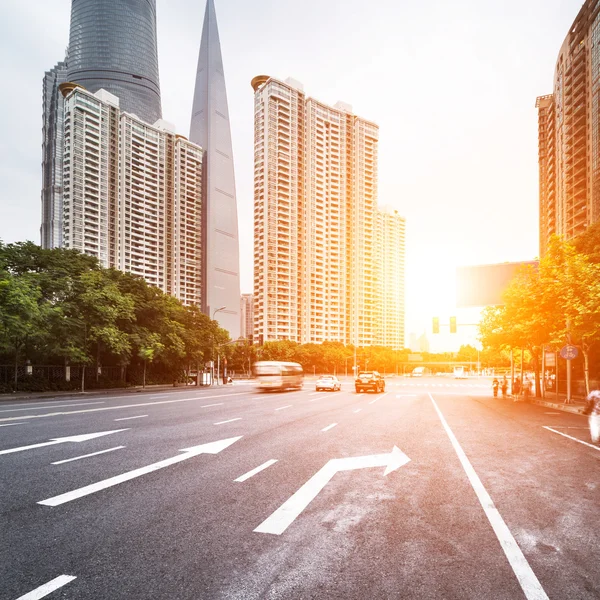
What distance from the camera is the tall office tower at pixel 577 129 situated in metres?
79.0

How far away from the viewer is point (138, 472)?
7.61 metres

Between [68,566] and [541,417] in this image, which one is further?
[541,417]

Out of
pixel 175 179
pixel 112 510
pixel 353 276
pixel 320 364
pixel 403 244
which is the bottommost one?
pixel 320 364

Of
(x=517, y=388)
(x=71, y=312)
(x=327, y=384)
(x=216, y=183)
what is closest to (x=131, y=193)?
(x=216, y=183)

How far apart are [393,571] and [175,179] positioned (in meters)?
170

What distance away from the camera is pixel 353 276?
16012 centimetres

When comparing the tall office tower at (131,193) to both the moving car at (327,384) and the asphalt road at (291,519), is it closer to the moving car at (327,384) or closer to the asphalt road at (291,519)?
the moving car at (327,384)

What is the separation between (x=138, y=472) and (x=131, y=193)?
487 ft

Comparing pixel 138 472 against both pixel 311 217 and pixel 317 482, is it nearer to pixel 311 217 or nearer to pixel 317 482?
pixel 317 482

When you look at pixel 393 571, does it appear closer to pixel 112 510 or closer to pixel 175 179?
pixel 112 510

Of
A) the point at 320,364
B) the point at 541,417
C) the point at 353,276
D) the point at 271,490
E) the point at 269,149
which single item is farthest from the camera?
the point at 353,276

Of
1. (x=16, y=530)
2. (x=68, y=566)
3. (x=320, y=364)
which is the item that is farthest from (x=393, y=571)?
(x=320, y=364)

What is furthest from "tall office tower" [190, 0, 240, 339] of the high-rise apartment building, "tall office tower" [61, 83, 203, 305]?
the high-rise apartment building

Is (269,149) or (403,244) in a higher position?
(269,149)
